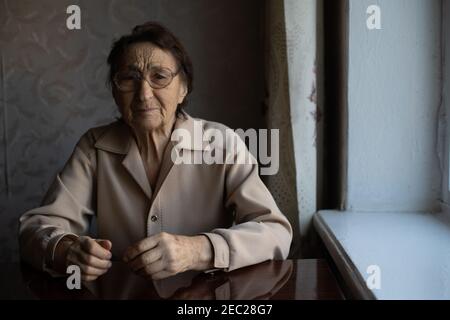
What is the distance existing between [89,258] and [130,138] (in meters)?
0.49

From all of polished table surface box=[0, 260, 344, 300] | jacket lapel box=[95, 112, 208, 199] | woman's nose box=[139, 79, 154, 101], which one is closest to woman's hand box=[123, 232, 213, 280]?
polished table surface box=[0, 260, 344, 300]

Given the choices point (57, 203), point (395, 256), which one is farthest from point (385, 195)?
point (57, 203)

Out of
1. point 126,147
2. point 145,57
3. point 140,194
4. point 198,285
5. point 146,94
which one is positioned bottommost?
point 198,285

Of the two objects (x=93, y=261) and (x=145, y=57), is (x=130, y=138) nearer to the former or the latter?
(x=145, y=57)

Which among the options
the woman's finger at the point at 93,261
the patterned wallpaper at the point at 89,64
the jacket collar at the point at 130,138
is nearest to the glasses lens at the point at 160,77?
the jacket collar at the point at 130,138

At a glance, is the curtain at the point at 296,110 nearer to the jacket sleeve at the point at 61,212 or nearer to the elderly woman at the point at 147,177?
the elderly woman at the point at 147,177

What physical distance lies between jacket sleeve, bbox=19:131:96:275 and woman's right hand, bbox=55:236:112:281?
2.5 inches

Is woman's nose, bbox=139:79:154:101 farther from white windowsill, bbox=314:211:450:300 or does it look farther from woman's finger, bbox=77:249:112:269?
white windowsill, bbox=314:211:450:300

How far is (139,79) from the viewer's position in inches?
51.1

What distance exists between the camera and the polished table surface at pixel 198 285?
0.87 meters

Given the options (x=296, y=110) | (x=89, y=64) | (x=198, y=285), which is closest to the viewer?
(x=198, y=285)

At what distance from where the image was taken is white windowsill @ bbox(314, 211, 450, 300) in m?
0.86

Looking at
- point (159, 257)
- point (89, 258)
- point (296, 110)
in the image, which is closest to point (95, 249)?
point (89, 258)

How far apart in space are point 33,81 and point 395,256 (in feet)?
5.20
